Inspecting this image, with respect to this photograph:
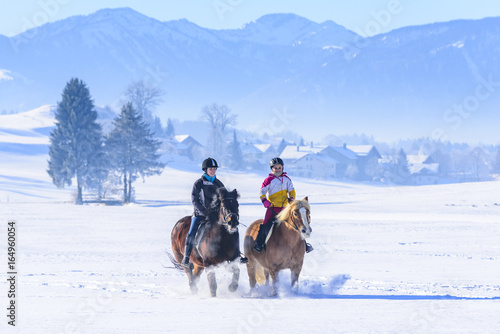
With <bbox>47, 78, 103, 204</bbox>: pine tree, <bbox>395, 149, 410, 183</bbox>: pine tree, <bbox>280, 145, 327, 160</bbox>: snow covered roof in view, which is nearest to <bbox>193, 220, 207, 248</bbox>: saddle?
<bbox>47, 78, 103, 204</bbox>: pine tree

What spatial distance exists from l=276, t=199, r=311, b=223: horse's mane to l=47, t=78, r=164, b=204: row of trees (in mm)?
49732

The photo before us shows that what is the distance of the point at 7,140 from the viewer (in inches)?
4124

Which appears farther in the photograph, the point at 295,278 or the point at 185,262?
the point at 185,262

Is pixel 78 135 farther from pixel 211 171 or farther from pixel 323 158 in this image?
pixel 323 158

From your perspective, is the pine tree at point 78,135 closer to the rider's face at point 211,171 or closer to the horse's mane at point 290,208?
the rider's face at point 211,171

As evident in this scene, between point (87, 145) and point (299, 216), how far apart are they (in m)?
51.9

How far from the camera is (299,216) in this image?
36.9ft

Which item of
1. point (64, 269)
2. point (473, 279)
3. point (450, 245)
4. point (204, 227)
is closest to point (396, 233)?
point (450, 245)

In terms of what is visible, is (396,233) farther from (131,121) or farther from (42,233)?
(131,121)

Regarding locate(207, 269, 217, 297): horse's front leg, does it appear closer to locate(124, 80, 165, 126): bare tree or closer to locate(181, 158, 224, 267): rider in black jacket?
locate(181, 158, 224, 267): rider in black jacket

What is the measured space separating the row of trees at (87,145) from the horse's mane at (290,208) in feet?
163

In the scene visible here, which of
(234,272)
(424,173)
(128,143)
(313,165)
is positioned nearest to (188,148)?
(313,165)

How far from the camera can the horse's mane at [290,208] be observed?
11.3 meters

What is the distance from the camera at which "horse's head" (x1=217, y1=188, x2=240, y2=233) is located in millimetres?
10797
